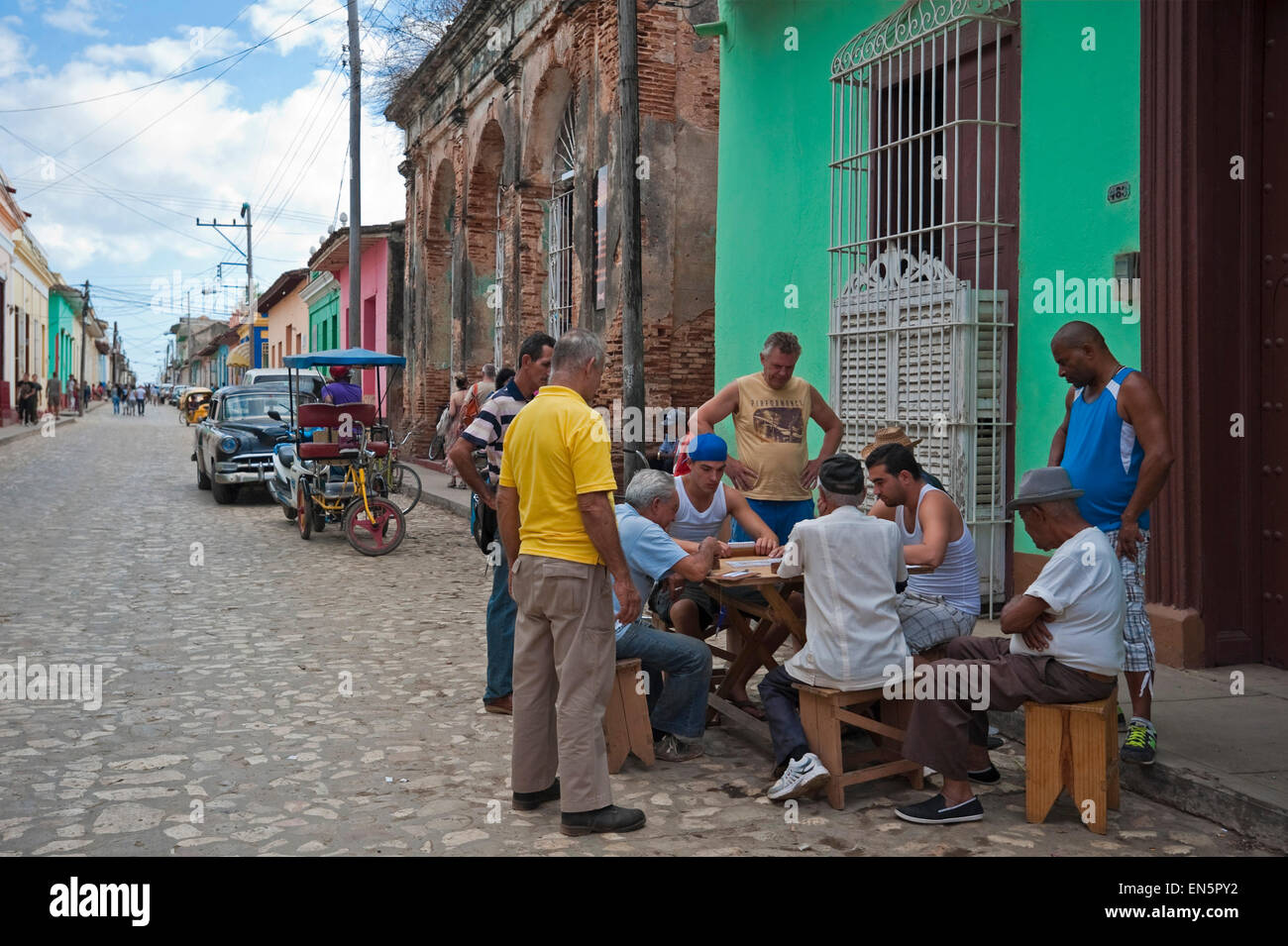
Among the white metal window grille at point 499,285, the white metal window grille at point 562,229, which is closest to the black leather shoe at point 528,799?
the white metal window grille at point 562,229

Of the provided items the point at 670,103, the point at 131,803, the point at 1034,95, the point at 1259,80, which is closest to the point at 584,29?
the point at 670,103

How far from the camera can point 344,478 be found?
39.6 ft

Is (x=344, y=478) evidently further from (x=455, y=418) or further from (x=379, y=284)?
(x=379, y=284)

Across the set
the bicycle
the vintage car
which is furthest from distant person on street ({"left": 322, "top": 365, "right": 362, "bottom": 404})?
the vintage car

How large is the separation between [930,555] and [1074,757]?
99 centimetres

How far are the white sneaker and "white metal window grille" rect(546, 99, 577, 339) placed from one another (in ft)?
40.0

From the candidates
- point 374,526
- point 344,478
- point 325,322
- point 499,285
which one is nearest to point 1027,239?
point 374,526

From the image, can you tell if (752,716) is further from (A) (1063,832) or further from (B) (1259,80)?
(B) (1259,80)

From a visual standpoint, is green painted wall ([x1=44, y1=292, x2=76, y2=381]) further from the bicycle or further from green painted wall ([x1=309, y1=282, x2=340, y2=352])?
the bicycle

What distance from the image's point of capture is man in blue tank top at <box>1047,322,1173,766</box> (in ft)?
15.1

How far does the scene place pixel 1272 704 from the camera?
5.27 m

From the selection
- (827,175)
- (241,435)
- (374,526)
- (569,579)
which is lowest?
(374,526)

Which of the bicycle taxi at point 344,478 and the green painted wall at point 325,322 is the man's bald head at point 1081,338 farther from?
the green painted wall at point 325,322

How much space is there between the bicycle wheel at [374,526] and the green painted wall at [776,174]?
131 inches
